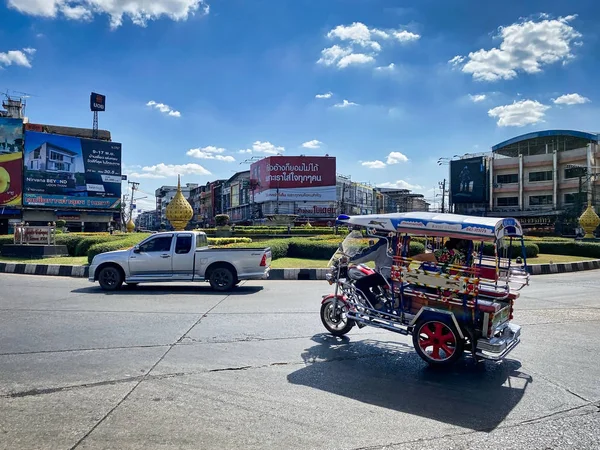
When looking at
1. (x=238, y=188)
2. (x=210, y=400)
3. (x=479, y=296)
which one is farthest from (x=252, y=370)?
(x=238, y=188)

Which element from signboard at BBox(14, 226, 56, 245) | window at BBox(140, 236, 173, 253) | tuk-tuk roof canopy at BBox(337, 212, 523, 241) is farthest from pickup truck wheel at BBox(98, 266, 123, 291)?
signboard at BBox(14, 226, 56, 245)

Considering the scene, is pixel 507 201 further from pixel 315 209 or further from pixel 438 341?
pixel 438 341

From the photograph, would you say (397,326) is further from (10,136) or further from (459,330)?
(10,136)

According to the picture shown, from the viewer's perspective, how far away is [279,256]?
19.4 m

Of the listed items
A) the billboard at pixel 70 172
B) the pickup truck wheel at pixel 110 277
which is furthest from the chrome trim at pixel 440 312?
the billboard at pixel 70 172

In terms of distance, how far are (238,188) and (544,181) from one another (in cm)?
5614

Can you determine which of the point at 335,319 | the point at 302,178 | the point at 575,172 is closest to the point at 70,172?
the point at 302,178

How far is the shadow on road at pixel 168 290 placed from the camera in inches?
454

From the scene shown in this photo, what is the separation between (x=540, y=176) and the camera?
199 ft

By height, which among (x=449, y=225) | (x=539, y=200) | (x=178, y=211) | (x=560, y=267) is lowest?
(x=560, y=267)

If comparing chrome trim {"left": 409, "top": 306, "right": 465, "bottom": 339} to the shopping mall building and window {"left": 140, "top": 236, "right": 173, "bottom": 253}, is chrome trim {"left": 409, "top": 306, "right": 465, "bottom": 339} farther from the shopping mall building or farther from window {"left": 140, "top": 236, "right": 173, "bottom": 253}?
the shopping mall building

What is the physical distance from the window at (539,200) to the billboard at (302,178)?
2802cm

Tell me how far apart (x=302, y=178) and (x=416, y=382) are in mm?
67439

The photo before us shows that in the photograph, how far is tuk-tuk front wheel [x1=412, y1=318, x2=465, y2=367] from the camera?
538 centimetres
